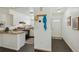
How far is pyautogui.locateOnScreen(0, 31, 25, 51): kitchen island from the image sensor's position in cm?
198

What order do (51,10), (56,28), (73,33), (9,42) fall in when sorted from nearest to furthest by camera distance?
(51,10)
(9,42)
(56,28)
(73,33)

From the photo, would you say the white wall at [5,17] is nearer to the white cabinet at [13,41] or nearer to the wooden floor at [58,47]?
the white cabinet at [13,41]

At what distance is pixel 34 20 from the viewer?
1985 mm

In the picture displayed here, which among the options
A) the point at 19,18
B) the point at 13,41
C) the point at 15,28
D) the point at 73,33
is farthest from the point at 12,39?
the point at 73,33

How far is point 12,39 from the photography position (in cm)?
208

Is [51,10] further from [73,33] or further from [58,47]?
[73,33]

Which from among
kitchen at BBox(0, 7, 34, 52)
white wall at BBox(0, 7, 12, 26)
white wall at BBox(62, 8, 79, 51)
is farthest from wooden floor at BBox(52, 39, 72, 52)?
white wall at BBox(0, 7, 12, 26)

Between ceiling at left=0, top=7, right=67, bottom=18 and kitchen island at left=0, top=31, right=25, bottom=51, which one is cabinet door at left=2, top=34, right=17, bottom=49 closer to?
kitchen island at left=0, top=31, right=25, bottom=51

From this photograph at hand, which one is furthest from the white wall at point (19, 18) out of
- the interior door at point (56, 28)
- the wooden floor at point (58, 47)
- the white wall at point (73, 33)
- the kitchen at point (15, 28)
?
the white wall at point (73, 33)
